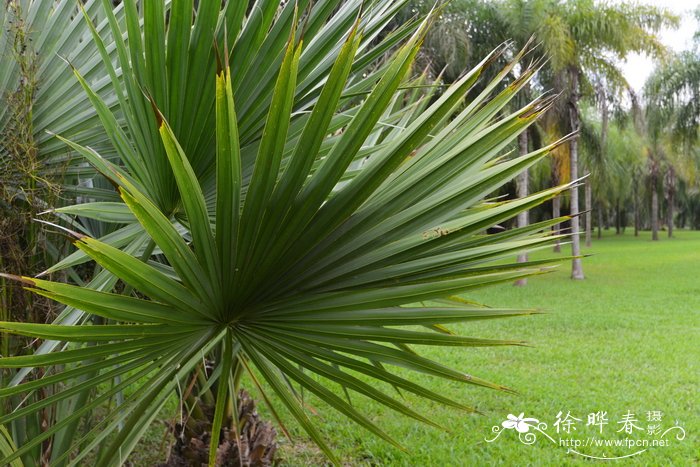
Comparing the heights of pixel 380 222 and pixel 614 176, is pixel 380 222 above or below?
below

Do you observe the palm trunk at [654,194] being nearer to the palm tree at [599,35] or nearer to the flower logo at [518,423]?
the palm tree at [599,35]

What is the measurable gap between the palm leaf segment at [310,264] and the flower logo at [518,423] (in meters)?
3.84

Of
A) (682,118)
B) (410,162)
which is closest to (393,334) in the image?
(410,162)

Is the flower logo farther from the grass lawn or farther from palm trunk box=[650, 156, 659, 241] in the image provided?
palm trunk box=[650, 156, 659, 241]

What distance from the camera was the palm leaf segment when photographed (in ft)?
4.47

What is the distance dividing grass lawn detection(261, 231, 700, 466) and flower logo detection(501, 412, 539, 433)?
0.07m

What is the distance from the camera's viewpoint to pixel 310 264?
1.57m

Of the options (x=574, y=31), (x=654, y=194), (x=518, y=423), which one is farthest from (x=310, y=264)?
(x=654, y=194)

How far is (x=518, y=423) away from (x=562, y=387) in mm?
1315

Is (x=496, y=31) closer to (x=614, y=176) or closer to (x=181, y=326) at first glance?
(x=181, y=326)

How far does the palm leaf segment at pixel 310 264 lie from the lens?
1361 millimetres

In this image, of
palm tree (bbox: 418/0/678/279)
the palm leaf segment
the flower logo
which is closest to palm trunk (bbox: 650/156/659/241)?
palm tree (bbox: 418/0/678/279)

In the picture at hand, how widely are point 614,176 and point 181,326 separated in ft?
103

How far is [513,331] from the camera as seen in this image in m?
9.43
